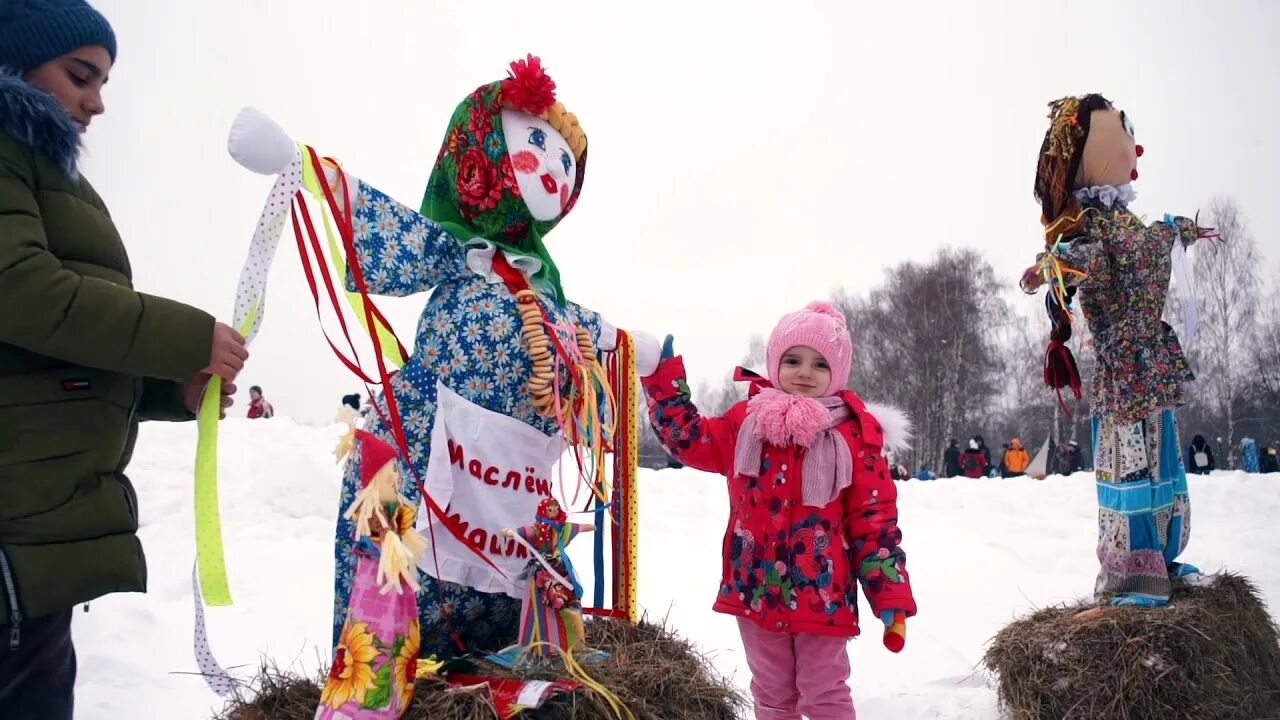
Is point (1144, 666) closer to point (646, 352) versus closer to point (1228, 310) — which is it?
point (646, 352)

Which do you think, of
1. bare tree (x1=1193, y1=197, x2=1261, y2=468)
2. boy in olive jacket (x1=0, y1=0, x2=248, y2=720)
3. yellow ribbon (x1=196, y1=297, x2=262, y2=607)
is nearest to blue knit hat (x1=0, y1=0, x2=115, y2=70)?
boy in olive jacket (x1=0, y1=0, x2=248, y2=720)

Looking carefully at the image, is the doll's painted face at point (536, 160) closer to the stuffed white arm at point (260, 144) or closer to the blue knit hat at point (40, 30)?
the stuffed white arm at point (260, 144)

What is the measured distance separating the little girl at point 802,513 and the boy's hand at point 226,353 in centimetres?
133

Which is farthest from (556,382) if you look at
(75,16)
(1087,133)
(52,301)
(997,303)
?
(997,303)

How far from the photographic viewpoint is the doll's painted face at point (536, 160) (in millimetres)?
2514

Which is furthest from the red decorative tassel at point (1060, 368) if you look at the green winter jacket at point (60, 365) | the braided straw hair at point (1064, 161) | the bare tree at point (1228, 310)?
the bare tree at point (1228, 310)

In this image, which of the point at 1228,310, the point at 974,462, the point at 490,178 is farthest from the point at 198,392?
the point at 1228,310

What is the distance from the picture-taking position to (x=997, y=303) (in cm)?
2548

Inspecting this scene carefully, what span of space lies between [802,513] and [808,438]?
26cm

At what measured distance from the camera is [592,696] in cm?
188

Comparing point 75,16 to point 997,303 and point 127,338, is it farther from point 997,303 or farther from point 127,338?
point 997,303

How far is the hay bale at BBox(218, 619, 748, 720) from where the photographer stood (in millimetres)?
1823

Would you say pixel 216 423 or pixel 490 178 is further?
pixel 490 178

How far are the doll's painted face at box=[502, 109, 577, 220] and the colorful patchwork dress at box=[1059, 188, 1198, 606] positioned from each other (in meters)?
2.42
